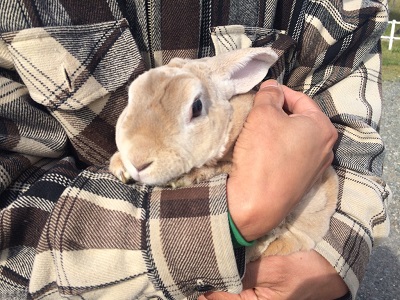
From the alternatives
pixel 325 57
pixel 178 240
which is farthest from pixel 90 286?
pixel 325 57

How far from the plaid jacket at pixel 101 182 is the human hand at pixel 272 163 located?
3.5 inches

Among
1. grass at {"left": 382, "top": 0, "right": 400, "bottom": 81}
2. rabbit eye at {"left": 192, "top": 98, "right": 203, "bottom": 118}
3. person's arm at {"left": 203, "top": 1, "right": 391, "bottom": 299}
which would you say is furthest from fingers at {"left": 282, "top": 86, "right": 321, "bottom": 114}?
grass at {"left": 382, "top": 0, "right": 400, "bottom": 81}

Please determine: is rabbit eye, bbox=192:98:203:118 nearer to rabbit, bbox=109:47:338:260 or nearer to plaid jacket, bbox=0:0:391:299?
rabbit, bbox=109:47:338:260

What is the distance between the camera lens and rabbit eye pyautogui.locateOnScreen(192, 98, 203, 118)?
1.56 meters

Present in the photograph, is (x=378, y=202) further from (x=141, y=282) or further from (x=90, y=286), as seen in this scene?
(x=90, y=286)

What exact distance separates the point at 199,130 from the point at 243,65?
1.28 feet

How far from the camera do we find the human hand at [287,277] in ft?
5.69

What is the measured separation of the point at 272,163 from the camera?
1541 mm

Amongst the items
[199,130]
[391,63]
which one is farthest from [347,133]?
[391,63]

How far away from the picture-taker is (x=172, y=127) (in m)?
1.47

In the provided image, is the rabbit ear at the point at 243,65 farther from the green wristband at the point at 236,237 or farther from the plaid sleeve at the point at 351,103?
the green wristband at the point at 236,237

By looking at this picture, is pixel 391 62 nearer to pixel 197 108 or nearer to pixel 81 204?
pixel 197 108

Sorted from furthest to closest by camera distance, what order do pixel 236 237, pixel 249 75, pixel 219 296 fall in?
pixel 249 75
pixel 219 296
pixel 236 237

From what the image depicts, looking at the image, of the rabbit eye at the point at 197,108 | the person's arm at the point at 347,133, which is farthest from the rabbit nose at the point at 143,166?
the person's arm at the point at 347,133
